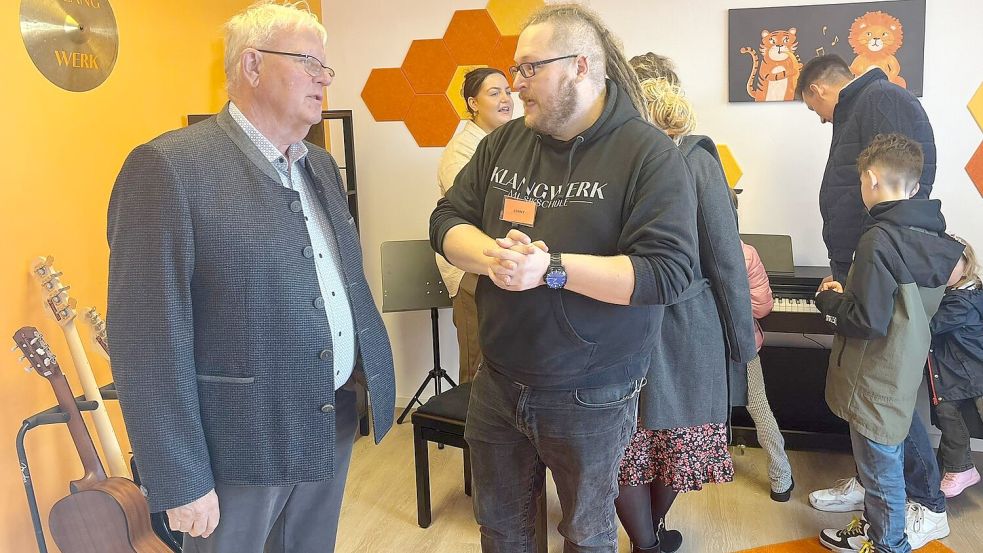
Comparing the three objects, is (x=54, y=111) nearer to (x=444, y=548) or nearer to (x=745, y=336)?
(x=444, y=548)

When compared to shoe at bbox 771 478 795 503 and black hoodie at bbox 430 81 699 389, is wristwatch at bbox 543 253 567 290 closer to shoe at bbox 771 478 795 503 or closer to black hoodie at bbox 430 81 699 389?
black hoodie at bbox 430 81 699 389

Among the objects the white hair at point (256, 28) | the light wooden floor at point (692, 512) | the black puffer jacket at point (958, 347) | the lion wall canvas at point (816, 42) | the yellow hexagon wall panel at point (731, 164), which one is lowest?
the light wooden floor at point (692, 512)

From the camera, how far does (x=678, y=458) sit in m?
2.05

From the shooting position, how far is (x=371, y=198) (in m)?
3.90

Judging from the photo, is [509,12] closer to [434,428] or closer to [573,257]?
[434,428]

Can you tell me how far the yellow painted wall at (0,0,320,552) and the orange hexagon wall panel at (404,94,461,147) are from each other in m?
1.25

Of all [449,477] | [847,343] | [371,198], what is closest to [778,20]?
[847,343]

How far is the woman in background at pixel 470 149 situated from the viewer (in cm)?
A: 296

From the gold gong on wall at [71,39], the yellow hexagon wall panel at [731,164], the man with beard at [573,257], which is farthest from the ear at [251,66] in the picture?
the yellow hexagon wall panel at [731,164]

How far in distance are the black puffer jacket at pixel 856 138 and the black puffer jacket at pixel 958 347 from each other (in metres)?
0.37

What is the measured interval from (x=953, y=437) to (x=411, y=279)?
7.42 ft

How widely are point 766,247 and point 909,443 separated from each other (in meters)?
1.07

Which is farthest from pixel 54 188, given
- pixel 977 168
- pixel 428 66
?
pixel 977 168

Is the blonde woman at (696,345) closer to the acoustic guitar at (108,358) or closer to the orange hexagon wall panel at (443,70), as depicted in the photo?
the acoustic guitar at (108,358)
